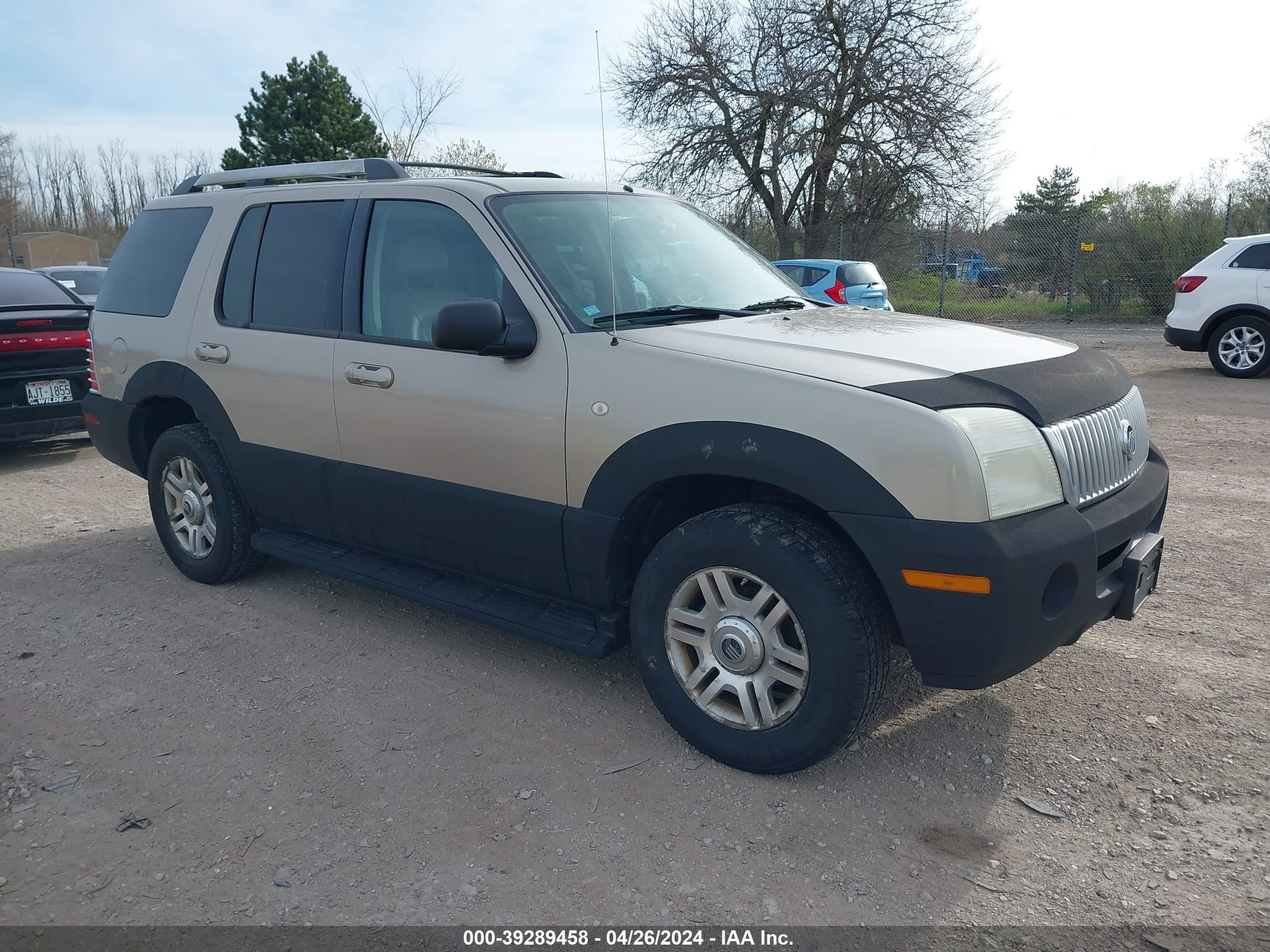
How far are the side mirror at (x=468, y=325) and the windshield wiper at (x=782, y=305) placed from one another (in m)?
1.09

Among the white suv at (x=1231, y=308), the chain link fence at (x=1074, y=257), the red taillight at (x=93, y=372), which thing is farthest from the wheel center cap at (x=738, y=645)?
the chain link fence at (x=1074, y=257)

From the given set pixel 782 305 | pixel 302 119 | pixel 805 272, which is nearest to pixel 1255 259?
pixel 805 272

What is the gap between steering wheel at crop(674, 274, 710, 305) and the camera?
385 cm

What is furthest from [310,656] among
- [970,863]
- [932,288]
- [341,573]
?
[932,288]

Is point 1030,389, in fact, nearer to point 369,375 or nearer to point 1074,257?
point 369,375

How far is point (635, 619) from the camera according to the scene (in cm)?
337

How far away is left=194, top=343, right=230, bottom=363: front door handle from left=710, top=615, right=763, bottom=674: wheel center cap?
288 centimetres

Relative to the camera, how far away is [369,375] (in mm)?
4016

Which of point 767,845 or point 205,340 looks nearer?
point 767,845

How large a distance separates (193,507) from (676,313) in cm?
295

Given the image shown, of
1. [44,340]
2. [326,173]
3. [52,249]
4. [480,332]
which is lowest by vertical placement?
[44,340]

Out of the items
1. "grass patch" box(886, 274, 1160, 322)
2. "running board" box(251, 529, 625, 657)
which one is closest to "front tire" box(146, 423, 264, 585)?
"running board" box(251, 529, 625, 657)

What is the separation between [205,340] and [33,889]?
279cm

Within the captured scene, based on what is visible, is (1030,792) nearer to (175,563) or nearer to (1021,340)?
(1021,340)
